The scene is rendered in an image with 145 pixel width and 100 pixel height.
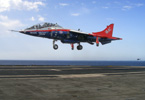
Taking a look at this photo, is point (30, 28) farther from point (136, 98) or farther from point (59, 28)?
point (136, 98)

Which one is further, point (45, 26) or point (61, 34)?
point (61, 34)

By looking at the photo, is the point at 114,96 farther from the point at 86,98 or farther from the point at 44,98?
the point at 44,98

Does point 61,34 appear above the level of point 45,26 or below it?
below

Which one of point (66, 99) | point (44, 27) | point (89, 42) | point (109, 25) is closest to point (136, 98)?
point (66, 99)

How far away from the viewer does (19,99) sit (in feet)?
31.9

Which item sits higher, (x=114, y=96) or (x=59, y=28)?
(x=59, y=28)

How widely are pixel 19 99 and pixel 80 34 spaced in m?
33.1

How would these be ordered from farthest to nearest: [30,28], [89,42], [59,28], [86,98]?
[89,42] < [59,28] < [30,28] < [86,98]

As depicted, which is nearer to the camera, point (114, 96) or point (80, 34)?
point (114, 96)

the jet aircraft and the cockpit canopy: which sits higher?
the cockpit canopy

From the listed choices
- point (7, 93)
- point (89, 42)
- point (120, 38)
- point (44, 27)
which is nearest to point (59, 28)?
point (44, 27)

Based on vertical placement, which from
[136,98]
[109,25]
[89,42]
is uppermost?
[109,25]

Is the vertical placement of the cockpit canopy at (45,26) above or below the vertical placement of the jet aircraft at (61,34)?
above

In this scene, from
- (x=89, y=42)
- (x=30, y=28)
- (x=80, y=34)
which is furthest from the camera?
(x=89, y=42)
